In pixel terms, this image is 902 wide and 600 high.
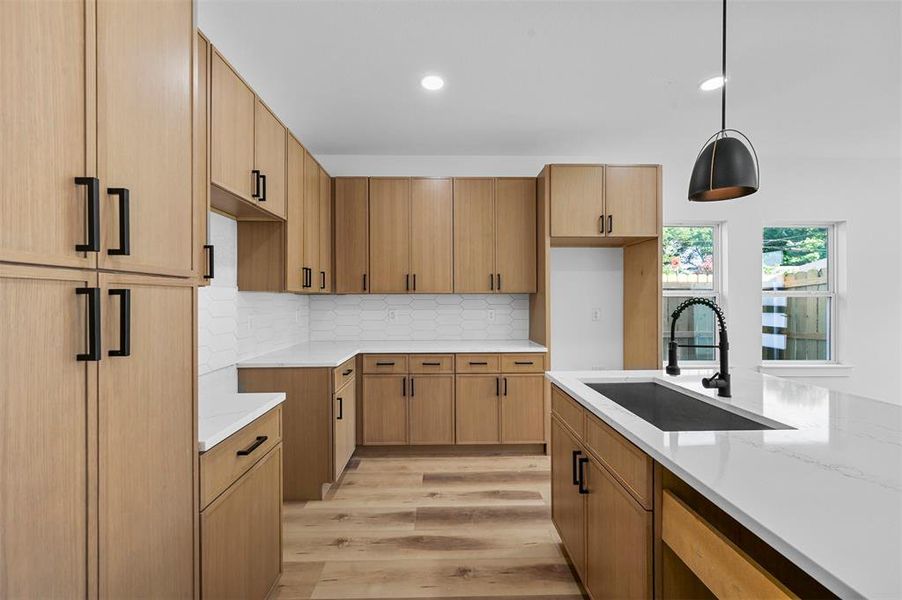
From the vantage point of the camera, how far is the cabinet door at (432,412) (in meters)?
3.59

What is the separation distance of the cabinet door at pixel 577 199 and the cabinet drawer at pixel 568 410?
1751 millimetres

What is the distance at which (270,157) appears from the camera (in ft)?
8.21

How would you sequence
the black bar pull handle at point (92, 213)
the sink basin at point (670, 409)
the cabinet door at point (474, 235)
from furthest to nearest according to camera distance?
1. the cabinet door at point (474, 235)
2. the sink basin at point (670, 409)
3. the black bar pull handle at point (92, 213)

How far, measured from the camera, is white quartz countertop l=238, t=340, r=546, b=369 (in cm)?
284

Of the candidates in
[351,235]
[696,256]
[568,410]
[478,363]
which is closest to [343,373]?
[478,363]

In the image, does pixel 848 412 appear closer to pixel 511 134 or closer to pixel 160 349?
pixel 160 349

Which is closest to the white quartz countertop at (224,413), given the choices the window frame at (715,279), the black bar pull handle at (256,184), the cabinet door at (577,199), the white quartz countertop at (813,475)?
the black bar pull handle at (256,184)

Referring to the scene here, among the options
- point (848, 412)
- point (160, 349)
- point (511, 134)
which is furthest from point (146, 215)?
point (511, 134)

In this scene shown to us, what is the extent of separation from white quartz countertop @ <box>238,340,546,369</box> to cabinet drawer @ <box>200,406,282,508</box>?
0.97 meters

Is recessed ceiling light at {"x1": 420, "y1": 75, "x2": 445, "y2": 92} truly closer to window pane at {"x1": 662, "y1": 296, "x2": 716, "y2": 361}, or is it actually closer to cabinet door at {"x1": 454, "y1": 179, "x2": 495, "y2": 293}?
cabinet door at {"x1": 454, "y1": 179, "x2": 495, "y2": 293}

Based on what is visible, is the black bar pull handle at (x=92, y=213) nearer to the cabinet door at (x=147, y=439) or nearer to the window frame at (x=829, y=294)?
the cabinet door at (x=147, y=439)

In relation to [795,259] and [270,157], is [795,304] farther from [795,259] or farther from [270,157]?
[270,157]

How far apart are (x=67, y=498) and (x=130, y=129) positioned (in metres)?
0.81

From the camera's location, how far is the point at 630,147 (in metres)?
3.99
